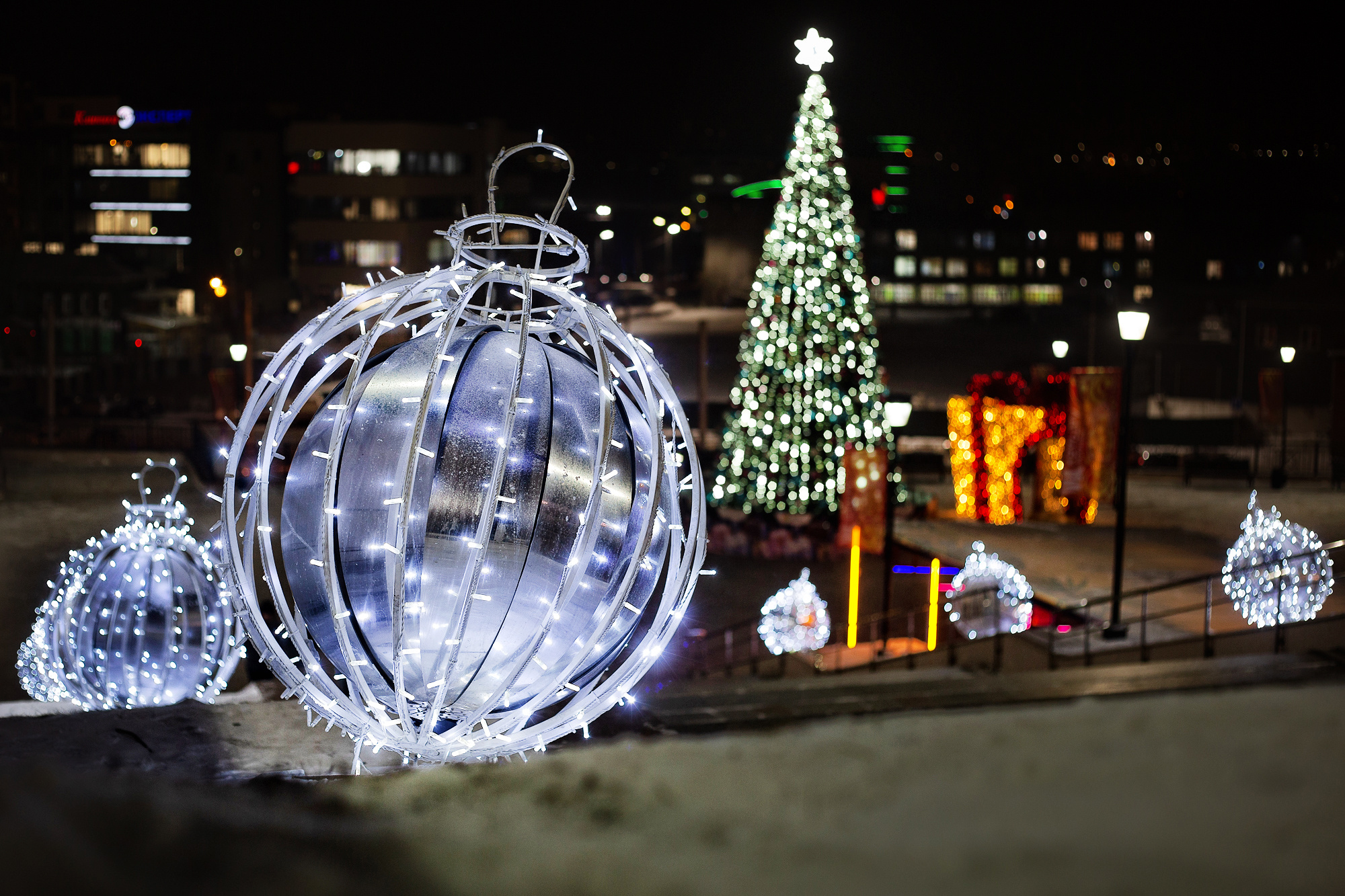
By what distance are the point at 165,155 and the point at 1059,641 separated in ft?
211

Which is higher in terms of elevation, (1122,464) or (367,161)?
(367,161)

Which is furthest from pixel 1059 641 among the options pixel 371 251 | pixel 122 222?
pixel 122 222

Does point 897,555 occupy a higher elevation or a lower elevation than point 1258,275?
lower

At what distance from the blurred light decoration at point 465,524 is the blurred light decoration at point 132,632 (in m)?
3.02

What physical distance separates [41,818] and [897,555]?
18233 mm

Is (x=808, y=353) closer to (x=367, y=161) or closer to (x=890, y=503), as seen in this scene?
(x=890, y=503)

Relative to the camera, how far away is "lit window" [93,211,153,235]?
66938mm

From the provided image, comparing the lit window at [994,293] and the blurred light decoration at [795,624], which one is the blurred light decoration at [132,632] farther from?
the lit window at [994,293]

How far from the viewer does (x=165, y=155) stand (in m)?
66.4

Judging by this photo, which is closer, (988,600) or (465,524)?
(465,524)

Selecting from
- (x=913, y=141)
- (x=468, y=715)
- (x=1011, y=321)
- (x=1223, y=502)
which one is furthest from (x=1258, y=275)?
(x=468, y=715)

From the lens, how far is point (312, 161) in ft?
197

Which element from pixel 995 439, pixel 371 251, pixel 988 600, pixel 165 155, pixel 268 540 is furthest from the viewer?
pixel 165 155

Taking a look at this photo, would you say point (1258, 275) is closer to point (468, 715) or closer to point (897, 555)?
point (897, 555)
